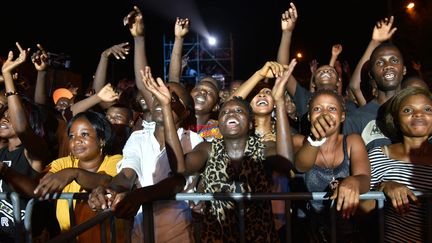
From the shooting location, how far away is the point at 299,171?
3018 mm

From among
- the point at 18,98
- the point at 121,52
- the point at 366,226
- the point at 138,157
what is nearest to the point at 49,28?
the point at 121,52

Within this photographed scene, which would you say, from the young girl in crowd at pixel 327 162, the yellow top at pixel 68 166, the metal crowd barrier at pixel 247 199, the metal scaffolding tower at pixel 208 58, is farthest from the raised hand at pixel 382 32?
the metal scaffolding tower at pixel 208 58

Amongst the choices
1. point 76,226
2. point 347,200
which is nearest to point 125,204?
point 76,226

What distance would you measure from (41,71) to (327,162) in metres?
3.55

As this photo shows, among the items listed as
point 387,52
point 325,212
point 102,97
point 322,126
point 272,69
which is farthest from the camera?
point 102,97

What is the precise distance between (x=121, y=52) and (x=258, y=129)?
220 centimetres

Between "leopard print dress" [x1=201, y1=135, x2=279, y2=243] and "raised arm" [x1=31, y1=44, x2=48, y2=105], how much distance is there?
272 centimetres

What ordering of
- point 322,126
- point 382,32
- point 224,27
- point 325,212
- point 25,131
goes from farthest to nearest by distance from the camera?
1. point 224,27
2. point 382,32
3. point 25,131
4. point 325,212
5. point 322,126

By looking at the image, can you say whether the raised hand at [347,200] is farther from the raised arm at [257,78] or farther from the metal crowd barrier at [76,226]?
the raised arm at [257,78]

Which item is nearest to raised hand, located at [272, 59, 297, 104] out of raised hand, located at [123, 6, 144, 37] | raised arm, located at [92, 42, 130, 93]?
raised hand, located at [123, 6, 144, 37]

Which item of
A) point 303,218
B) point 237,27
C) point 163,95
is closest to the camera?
point 163,95

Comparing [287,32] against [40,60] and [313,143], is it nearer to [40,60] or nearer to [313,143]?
[313,143]

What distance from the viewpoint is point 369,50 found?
5.10m

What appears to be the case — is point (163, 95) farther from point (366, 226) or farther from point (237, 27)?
point (237, 27)
